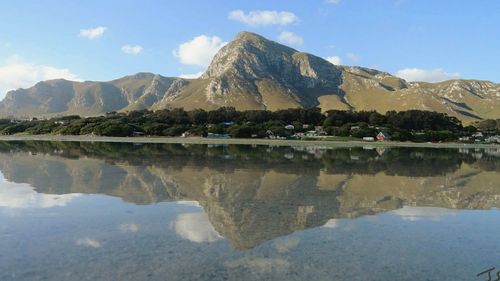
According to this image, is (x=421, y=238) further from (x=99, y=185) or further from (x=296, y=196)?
(x=99, y=185)

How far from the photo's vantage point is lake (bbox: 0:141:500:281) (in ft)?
43.8

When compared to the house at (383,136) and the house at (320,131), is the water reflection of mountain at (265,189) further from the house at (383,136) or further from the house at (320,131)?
the house at (320,131)

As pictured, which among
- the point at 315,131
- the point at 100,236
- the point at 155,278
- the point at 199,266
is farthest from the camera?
the point at 315,131

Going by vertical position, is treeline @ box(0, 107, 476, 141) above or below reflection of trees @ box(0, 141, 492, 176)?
above

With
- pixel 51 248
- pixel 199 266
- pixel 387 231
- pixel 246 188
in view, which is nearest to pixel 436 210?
pixel 387 231

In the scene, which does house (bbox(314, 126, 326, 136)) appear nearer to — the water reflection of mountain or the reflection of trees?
the reflection of trees

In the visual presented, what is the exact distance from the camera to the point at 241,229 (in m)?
18.5

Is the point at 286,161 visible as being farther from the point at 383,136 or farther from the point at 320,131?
the point at 320,131

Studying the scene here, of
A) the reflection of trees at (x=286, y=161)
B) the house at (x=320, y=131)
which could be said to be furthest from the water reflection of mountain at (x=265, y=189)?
the house at (x=320, y=131)

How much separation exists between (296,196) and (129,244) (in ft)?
44.9

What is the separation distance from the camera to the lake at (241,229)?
43.8 ft

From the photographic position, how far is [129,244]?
1581 cm

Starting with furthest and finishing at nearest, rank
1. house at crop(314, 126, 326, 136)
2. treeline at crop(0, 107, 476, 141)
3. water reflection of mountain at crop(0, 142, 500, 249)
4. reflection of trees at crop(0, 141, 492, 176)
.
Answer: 1. house at crop(314, 126, 326, 136)
2. treeline at crop(0, 107, 476, 141)
3. reflection of trees at crop(0, 141, 492, 176)
4. water reflection of mountain at crop(0, 142, 500, 249)

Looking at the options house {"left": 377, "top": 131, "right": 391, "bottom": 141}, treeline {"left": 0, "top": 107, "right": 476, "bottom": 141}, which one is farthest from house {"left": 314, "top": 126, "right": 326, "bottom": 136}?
house {"left": 377, "top": 131, "right": 391, "bottom": 141}
